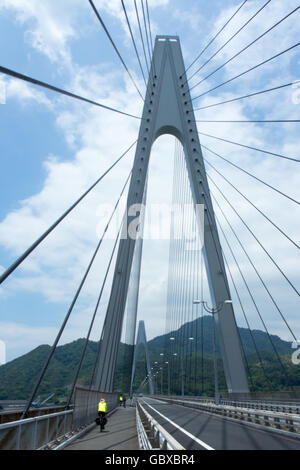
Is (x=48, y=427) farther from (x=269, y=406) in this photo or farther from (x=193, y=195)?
(x=193, y=195)

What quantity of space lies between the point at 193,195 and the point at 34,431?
58.4 feet

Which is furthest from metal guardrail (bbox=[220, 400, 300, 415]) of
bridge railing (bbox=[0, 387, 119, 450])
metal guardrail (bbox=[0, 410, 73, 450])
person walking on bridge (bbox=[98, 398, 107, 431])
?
metal guardrail (bbox=[0, 410, 73, 450])

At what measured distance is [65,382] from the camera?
137 feet

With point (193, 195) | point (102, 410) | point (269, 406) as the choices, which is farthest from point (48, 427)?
point (193, 195)

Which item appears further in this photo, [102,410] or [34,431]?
[102,410]

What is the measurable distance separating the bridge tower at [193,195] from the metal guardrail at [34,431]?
32.0 ft

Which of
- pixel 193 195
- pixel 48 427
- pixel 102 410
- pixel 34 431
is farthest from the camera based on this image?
pixel 193 195

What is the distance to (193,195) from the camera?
23688 mm

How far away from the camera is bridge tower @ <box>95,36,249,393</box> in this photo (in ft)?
69.4

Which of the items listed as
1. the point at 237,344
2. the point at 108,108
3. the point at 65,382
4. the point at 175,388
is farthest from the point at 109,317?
the point at 175,388

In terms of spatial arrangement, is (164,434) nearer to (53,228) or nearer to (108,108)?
(53,228)

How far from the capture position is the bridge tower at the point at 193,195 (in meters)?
21.2
